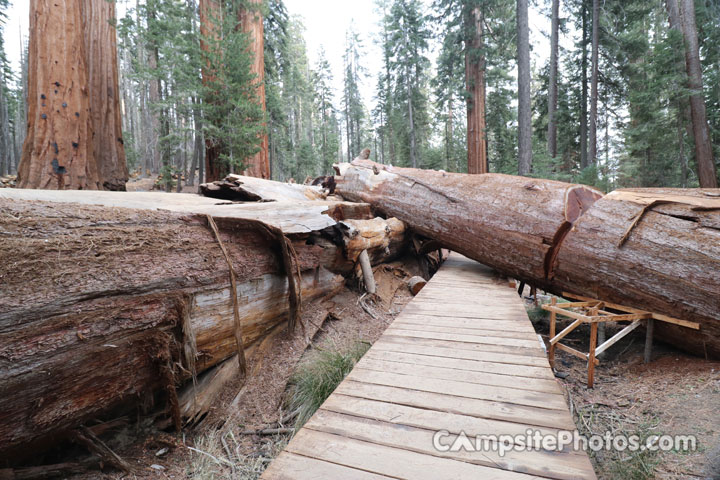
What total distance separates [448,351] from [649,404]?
2.07m

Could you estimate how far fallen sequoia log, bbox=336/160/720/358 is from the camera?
340cm

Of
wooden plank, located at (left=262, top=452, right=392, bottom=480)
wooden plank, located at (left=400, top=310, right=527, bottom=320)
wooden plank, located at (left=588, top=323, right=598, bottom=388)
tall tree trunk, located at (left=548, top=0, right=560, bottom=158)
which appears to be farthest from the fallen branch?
tall tree trunk, located at (left=548, top=0, right=560, bottom=158)

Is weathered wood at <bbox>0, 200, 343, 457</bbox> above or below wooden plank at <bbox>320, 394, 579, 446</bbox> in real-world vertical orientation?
above

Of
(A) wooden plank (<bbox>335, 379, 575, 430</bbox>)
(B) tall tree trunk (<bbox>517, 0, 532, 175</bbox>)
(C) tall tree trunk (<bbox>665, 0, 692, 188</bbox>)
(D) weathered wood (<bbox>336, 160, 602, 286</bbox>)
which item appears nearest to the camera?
(A) wooden plank (<bbox>335, 379, 575, 430</bbox>)

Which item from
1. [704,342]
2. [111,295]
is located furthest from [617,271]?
[111,295]

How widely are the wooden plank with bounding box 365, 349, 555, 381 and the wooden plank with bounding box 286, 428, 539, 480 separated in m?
0.93

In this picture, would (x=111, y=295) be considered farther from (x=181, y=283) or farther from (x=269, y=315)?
(x=269, y=315)

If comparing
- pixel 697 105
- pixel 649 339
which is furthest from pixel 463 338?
pixel 697 105

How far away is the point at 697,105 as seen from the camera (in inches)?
369

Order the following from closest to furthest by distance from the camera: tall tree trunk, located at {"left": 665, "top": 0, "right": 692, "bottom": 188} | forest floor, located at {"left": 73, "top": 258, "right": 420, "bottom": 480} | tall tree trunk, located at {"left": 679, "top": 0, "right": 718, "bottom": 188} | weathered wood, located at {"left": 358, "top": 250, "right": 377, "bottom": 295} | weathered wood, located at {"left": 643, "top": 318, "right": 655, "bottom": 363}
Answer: forest floor, located at {"left": 73, "top": 258, "right": 420, "bottom": 480} → weathered wood, located at {"left": 643, "top": 318, "right": 655, "bottom": 363} → weathered wood, located at {"left": 358, "top": 250, "right": 377, "bottom": 295} → tall tree trunk, located at {"left": 679, "top": 0, "right": 718, "bottom": 188} → tall tree trunk, located at {"left": 665, "top": 0, "right": 692, "bottom": 188}

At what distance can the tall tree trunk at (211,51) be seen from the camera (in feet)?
26.4

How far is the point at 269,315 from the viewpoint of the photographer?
3.33m

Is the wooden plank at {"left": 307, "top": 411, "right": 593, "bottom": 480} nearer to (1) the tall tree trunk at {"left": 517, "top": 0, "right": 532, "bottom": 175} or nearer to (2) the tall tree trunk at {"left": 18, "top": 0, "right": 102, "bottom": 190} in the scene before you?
(2) the tall tree trunk at {"left": 18, "top": 0, "right": 102, "bottom": 190}

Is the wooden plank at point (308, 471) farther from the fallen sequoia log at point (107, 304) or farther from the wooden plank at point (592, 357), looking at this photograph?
the wooden plank at point (592, 357)
